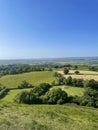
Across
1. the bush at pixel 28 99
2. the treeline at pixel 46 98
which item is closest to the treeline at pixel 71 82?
the treeline at pixel 46 98

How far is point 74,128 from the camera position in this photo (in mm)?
21750

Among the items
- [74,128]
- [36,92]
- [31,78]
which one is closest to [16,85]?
[31,78]

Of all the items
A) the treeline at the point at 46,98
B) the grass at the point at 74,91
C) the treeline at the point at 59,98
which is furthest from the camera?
the grass at the point at 74,91

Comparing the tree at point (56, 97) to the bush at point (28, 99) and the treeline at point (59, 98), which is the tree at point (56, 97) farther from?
the bush at point (28, 99)

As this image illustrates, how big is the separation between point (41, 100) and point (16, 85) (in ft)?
98.5

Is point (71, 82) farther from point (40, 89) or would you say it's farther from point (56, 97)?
point (56, 97)

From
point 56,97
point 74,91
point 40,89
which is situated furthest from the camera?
point 40,89

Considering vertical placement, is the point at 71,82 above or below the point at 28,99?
above

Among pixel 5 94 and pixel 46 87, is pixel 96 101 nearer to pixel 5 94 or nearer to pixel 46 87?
pixel 46 87

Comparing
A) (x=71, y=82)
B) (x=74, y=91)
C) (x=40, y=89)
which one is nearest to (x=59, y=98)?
(x=74, y=91)

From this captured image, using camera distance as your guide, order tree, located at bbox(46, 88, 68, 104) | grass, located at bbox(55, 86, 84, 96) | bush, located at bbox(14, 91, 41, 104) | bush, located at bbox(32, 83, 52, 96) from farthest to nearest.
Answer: bush, located at bbox(32, 83, 52, 96)
grass, located at bbox(55, 86, 84, 96)
bush, located at bbox(14, 91, 41, 104)
tree, located at bbox(46, 88, 68, 104)

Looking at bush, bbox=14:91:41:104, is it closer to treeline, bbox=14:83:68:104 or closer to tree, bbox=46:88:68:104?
treeline, bbox=14:83:68:104

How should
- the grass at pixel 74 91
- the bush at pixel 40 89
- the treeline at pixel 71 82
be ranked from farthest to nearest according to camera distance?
the treeline at pixel 71 82 → the bush at pixel 40 89 → the grass at pixel 74 91

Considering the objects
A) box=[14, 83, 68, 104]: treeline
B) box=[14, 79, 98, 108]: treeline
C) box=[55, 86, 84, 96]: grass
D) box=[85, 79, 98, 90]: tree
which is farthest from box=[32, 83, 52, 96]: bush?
box=[85, 79, 98, 90]: tree
